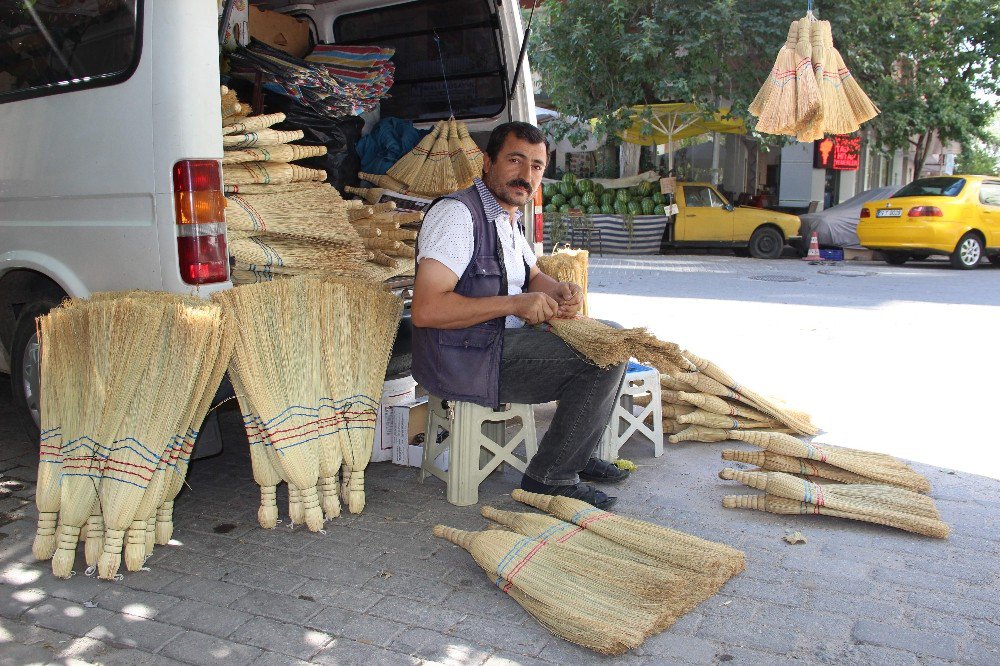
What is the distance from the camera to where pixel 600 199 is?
1688 cm

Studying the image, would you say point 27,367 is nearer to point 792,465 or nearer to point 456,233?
point 456,233

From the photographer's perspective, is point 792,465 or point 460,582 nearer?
point 460,582

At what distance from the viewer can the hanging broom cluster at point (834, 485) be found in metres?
3.23

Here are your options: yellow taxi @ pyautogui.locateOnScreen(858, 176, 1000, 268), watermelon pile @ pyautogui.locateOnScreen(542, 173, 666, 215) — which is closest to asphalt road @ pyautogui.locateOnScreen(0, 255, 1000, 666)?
yellow taxi @ pyautogui.locateOnScreen(858, 176, 1000, 268)

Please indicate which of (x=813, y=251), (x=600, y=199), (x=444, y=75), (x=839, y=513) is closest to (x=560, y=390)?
(x=839, y=513)

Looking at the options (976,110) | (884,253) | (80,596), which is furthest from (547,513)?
(976,110)

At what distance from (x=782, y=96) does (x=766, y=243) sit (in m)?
12.1

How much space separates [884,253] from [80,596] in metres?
14.9

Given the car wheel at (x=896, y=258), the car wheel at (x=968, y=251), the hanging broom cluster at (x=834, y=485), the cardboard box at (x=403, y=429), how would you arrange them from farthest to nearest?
1. the car wheel at (x=896, y=258)
2. the car wheel at (x=968, y=251)
3. the cardboard box at (x=403, y=429)
4. the hanging broom cluster at (x=834, y=485)

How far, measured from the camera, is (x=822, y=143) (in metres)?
19.3

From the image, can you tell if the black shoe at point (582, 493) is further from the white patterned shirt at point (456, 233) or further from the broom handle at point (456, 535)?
the white patterned shirt at point (456, 233)

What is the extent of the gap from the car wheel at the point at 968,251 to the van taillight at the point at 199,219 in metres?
13.3

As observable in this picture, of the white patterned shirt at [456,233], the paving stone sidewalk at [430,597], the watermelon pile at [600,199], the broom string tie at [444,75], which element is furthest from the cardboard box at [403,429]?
the watermelon pile at [600,199]

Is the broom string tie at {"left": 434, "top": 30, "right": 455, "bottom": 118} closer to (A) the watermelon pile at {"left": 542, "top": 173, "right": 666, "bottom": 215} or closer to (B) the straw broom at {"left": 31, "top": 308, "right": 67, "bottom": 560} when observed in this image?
(B) the straw broom at {"left": 31, "top": 308, "right": 67, "bottom": 560}
